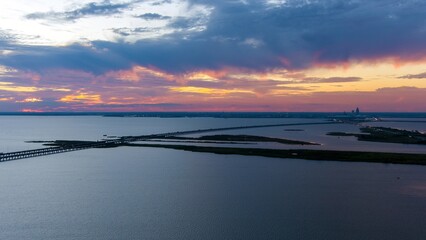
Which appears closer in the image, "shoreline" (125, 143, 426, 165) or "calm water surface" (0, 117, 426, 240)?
"calm water surface" (0, 117, 426, 240)

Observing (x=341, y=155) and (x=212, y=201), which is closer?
(x=212, y=201)

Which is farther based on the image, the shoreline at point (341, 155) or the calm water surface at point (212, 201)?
the shoreline at point (341, 155)

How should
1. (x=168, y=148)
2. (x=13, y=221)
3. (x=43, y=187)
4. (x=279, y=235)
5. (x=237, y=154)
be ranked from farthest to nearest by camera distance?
(x=168, y=148) < (x=237, y=154) < (x=43, y=187) < (x=13, y=221) < (x=279, y=235)

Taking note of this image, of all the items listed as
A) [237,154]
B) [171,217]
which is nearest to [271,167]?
[237,154]

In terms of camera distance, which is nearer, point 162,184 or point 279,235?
point 279,235

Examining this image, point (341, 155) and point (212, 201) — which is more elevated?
point (341, 155)

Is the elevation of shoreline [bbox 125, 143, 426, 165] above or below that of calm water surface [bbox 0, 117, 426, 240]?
above

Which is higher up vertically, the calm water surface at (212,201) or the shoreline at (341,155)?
the shoreline at (341,155)

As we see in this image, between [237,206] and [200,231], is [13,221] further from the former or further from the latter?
[237,206]
